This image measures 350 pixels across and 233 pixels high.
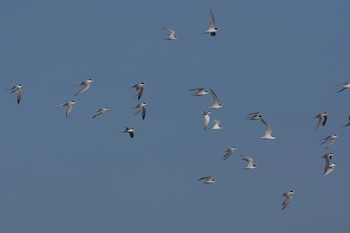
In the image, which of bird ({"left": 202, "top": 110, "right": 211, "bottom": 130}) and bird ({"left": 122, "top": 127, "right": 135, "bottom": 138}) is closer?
bird ({"left": 122, "top": 127, "right": 135, "bottom": 138})

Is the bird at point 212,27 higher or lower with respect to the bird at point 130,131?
higher

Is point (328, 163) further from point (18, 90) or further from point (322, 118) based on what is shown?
point (18, 90)

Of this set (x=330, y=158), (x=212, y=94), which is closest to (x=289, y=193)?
(x=330, y=158)

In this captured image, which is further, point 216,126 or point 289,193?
point 216,126

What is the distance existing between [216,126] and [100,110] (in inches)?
419

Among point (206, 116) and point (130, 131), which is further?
point (206, 116)

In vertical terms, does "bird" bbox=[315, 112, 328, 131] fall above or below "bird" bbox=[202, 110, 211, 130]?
below

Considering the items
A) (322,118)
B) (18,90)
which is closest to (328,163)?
(322,118)

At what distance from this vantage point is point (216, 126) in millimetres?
85312

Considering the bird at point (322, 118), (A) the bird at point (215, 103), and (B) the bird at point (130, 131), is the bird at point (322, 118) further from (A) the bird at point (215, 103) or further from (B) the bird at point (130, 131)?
(B) the bird at point (130, 131)

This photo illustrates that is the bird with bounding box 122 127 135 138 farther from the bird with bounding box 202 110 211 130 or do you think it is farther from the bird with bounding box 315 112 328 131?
the bird with bounding box 315 112 328 131

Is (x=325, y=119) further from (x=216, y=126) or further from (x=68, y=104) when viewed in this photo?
(x=68, y=104)

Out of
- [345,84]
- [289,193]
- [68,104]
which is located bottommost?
[289,193]

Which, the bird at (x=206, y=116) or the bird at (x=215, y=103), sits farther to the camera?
the bird at (x=206, y=116)
